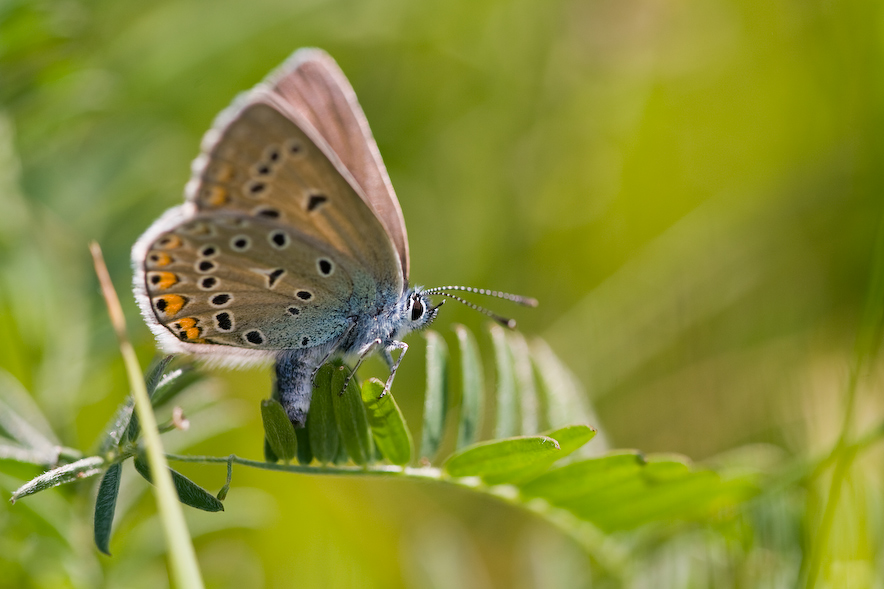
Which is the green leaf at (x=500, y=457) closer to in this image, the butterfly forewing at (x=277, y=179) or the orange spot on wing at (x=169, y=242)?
the butterfly forewing at (x=277, y=179)

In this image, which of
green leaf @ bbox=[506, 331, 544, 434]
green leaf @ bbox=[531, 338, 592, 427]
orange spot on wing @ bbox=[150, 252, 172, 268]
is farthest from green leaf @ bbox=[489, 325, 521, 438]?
orange spot on wing @ bbox=[150, 252, 172, 268]

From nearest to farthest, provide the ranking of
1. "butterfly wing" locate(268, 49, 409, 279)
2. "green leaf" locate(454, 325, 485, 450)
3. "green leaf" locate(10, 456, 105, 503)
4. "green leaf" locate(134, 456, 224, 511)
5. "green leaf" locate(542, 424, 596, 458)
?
"green leaf" locate(10, 456, 105, 503) → "green leaf" locate(134, 456, 224, 511) → "green leaf" locate(542, 424, 596, 458) → "green leaf" locate(454, 325, 485, 450) → "butterfly wing" locate(268, 49, 409, 279)

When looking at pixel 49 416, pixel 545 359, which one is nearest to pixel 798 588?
pixel 545 359

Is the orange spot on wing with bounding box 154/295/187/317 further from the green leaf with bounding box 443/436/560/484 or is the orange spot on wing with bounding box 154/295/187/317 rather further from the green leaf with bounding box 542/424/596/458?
the green leaf with bounding box 542/424/596/458

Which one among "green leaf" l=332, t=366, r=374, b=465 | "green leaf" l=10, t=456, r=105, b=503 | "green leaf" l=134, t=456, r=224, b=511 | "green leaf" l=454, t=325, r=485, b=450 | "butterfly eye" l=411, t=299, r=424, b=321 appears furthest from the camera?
"butterfly eye" l=411, t=299, r=424, b=321

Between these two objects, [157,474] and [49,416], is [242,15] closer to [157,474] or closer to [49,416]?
[49,416]

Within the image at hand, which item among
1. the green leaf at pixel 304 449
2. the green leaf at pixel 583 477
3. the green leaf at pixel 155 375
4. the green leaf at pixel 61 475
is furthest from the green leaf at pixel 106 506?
the green leaf at pixel 583 477

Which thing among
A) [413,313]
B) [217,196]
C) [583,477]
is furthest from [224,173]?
[583,477]

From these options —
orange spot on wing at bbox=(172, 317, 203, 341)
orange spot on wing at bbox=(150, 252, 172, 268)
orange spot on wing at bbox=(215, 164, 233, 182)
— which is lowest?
orange spot on wing at bbox=(172, 317, 203, 341)
